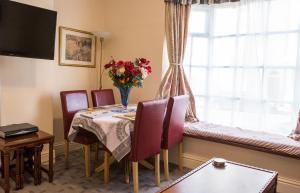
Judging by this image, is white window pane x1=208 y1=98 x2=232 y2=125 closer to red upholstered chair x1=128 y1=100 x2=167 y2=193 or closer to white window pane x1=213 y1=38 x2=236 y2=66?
white window pane x1=213 y1=38 x2=236 y2=66

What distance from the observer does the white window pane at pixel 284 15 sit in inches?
117

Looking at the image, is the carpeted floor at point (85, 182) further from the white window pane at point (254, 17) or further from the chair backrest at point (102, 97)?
the white window pane at point (254, 17)

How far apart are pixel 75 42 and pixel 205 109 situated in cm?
222

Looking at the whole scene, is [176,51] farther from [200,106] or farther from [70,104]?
[70,104]

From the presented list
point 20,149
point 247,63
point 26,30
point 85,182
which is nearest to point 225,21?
point 247,63

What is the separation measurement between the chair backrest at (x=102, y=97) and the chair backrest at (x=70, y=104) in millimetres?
196

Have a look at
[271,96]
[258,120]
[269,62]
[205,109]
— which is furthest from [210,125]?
[269,62]

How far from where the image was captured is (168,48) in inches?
144

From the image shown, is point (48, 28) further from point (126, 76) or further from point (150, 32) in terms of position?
point (150, 32)

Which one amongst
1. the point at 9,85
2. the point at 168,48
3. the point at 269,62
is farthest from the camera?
the point at 168,48

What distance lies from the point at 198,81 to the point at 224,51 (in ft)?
1.87

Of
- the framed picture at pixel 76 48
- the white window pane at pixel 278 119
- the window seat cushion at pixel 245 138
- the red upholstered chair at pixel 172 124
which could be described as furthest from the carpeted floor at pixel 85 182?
the framed picture at pixel 76 48

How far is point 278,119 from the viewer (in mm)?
3162

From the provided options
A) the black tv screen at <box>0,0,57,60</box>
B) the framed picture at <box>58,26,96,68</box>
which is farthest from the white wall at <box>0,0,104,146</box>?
the black tv screen at <box>0,0,57,60</box>
